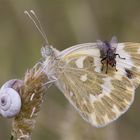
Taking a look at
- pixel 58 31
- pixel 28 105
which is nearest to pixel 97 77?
pixel 28 105

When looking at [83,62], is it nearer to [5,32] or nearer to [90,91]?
[90,91]

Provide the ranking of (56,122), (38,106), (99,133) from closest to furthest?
(38,106) < (99,133) < (56,122)

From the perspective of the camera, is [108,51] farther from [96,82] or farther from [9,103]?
[9,103]

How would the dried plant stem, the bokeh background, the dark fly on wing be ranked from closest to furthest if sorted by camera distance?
the dried plant stem, the dark fly on wing, the bokeh background

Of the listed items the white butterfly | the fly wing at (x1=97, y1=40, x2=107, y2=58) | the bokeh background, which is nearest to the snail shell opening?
the white butterfly

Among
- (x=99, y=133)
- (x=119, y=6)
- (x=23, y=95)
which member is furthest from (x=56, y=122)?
(x=23, y=95)

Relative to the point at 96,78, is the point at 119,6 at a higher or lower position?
higher

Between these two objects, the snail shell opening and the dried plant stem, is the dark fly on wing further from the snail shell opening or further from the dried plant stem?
the snail shell opening
